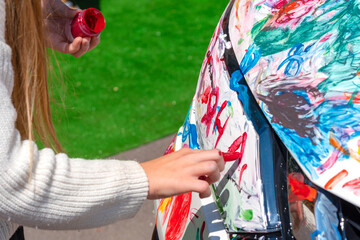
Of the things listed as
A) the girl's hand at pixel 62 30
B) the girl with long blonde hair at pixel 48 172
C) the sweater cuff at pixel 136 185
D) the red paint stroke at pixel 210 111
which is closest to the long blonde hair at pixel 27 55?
the girl with long blonde hair at pixel 48 172

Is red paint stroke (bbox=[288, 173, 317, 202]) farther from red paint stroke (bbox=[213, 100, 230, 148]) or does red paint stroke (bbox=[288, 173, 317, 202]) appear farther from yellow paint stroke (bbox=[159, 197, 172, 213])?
yellow paint stroke (bbox=[159, 197, 172, 213])

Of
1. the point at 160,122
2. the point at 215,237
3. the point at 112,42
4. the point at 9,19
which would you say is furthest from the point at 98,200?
the point at 112,42

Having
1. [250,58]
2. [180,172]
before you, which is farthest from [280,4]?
[180,172]

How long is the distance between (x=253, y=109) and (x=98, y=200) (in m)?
0.60

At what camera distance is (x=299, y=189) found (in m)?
1.42

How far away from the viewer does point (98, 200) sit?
1.30m

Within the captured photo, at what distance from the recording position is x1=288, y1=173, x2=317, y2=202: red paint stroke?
1366 mm

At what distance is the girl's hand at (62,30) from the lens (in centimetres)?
195

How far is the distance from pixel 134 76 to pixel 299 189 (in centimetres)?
327

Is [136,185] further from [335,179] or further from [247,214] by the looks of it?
[335,179]

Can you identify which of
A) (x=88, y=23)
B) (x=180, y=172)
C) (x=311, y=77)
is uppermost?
(x=311, y=77)

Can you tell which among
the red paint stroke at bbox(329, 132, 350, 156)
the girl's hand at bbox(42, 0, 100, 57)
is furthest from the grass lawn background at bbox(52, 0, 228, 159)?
the red paint stroke at bbox(329, 132, 350, 156)

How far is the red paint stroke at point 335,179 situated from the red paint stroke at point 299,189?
0.29ft

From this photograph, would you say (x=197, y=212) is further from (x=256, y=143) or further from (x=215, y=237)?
(x=256, y=143)
